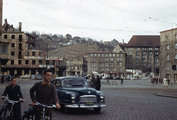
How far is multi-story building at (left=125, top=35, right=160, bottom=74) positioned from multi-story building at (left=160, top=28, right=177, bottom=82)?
61.7 metres

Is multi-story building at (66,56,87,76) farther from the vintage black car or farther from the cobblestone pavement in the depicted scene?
the vintage black car

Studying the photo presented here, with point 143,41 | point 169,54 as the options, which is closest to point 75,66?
point 143,41

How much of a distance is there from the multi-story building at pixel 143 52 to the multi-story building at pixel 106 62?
741 cm

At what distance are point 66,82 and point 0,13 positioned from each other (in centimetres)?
2646

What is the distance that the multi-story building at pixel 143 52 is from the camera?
462 feet

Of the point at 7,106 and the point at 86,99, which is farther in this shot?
the point at 86,99

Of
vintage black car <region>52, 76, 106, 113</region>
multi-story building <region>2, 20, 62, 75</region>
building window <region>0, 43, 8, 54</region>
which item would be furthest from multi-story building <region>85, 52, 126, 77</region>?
vintage black car <region>52, 76, 106, 113</region>

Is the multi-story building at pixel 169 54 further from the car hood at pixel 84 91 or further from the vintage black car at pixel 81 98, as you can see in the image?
the car hood at pixel 84 91

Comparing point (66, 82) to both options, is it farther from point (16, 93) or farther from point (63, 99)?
point (16, 93)

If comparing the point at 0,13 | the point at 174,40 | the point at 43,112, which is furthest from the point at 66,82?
the point at 174,40

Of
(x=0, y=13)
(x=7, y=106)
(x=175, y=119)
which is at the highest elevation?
(x=0, y=13)

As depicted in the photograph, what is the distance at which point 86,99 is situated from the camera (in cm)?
1271

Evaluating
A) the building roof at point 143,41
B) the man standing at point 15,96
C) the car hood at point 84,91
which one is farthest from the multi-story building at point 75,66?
the man standing at point 15,96

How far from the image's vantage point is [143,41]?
142m
